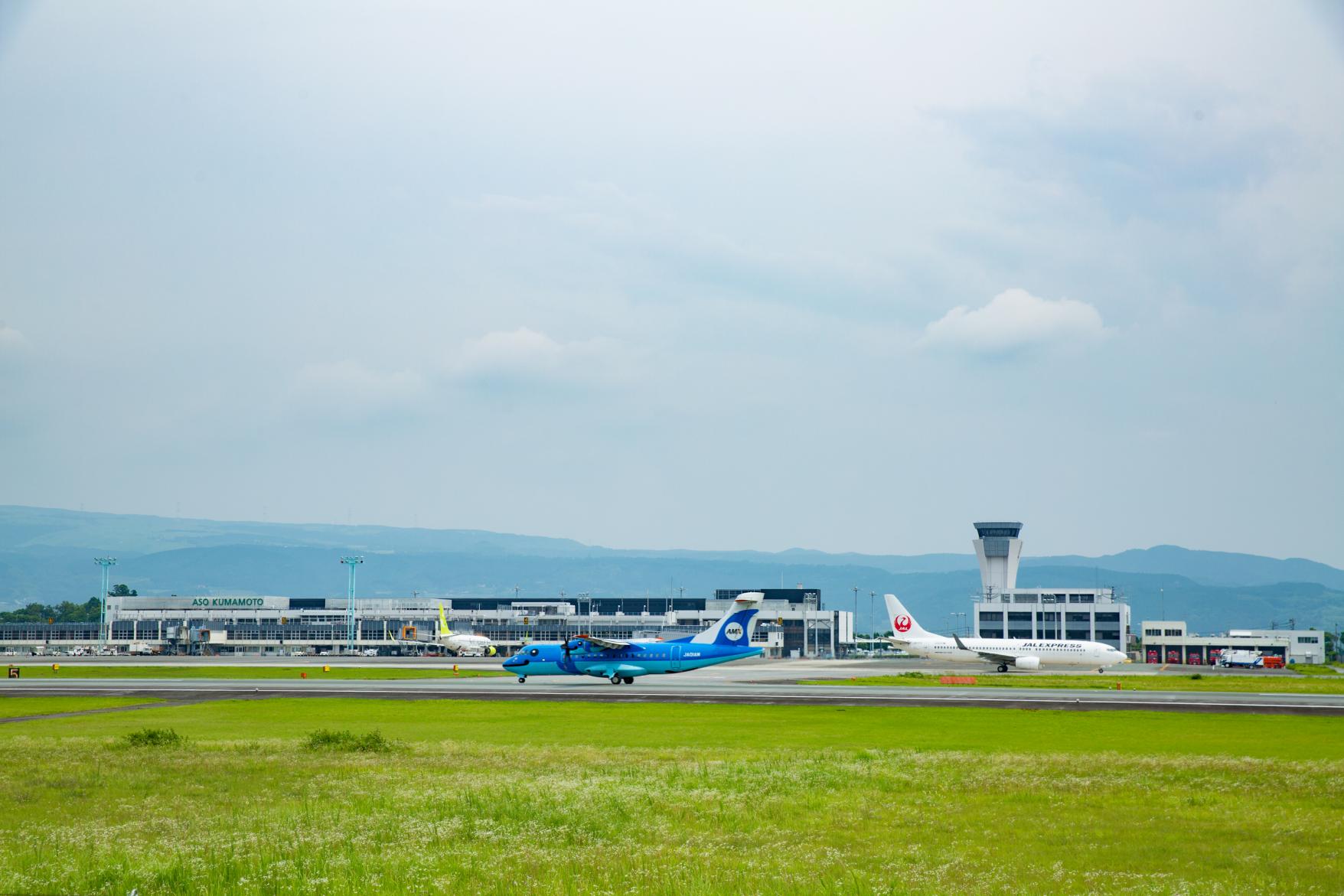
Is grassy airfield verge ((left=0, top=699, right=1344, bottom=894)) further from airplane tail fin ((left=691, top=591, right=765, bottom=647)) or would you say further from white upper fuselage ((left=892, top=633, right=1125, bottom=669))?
white upper fuselage ((left=892, top=633, right=1125, bottom=669))

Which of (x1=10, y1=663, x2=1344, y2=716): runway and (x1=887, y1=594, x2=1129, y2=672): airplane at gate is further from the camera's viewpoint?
(x1=887, y1=594, x2=1129, y2=672): airplane at gate

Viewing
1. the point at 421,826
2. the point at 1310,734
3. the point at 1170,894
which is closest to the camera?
the point at 1170,894

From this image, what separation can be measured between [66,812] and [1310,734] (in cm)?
4611

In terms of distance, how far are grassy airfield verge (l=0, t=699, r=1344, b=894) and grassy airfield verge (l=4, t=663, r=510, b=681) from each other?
52.3 metres

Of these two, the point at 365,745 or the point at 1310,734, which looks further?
the point at 1310,734

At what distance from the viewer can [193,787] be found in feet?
107

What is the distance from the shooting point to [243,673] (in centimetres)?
10719

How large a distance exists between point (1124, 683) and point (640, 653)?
127 feet

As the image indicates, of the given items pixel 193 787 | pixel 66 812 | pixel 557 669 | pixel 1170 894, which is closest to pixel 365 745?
pixel 193 787

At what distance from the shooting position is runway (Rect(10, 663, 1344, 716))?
66.3 m

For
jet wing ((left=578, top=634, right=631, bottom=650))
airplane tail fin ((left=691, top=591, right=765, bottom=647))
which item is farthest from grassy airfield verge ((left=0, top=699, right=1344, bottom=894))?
airplane tail fin ((left=691, top=591, right=765, bottom=647))

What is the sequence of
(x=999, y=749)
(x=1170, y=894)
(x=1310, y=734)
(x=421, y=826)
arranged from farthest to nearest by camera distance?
(x=1310, y=734), (x=999, y=749), (x=421, y=826), (x=1170, y=894)

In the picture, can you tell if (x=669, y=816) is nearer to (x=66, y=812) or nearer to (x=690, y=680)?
(x=66, y=812)

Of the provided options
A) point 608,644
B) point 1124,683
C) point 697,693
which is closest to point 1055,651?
point 1124,683
